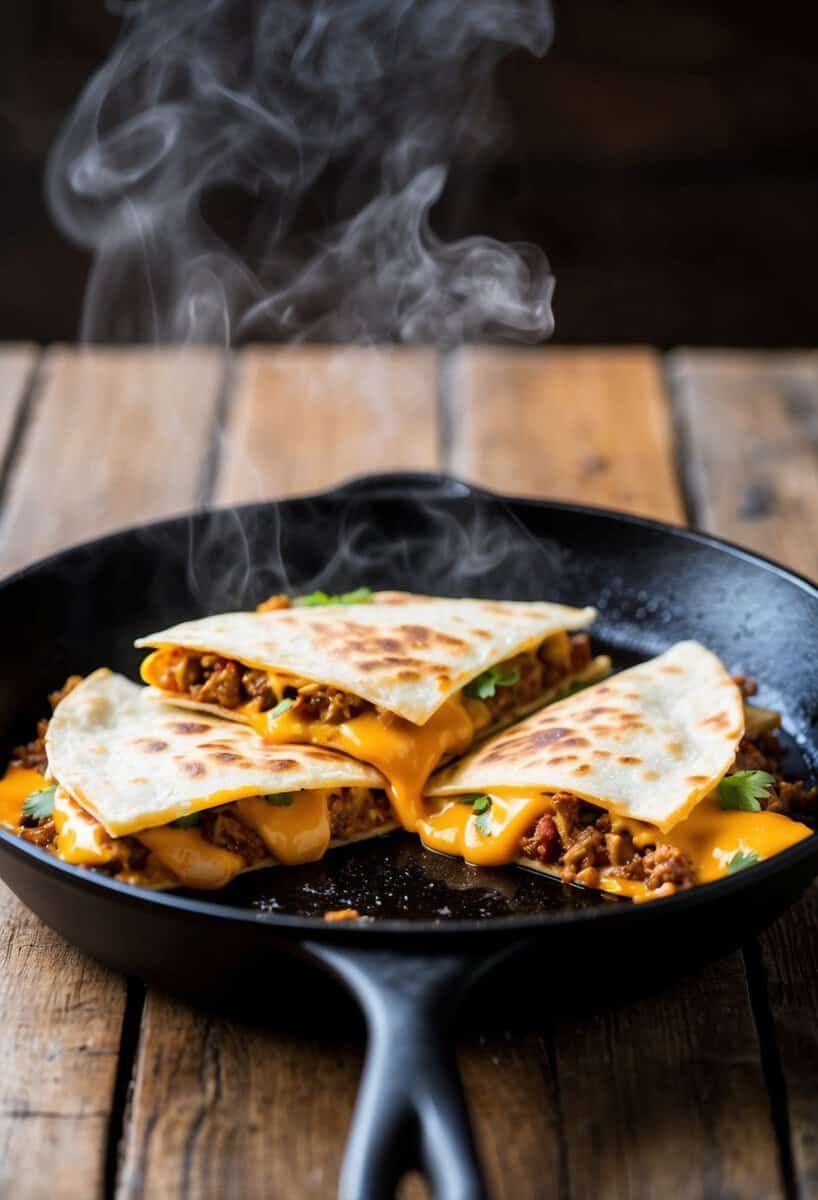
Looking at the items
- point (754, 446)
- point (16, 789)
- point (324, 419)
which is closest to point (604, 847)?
point (16, 789)

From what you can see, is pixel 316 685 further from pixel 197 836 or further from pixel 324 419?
pixel 324 419

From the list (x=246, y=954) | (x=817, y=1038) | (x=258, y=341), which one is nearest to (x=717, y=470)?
(x=817, y=1038)

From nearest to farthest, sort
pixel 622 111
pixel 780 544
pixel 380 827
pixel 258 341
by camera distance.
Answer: pixel 380 827
pixel 780 544
pixel 622 111
pixel 258 341

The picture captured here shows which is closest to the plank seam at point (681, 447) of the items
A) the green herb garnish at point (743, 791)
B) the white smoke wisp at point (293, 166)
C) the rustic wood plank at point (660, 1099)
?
the white smoke wisp at point (293, 166)

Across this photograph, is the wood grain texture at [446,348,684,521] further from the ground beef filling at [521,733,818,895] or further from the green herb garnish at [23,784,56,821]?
the green herb garnish at [23,784,56,821]

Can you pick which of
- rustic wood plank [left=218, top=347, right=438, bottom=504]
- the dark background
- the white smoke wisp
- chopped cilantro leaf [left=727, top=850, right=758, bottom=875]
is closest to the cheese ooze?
chopped cilantro leaf [left=727, top=850, right=758, bottom=875]

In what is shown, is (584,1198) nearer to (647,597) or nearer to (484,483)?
(647,597)
